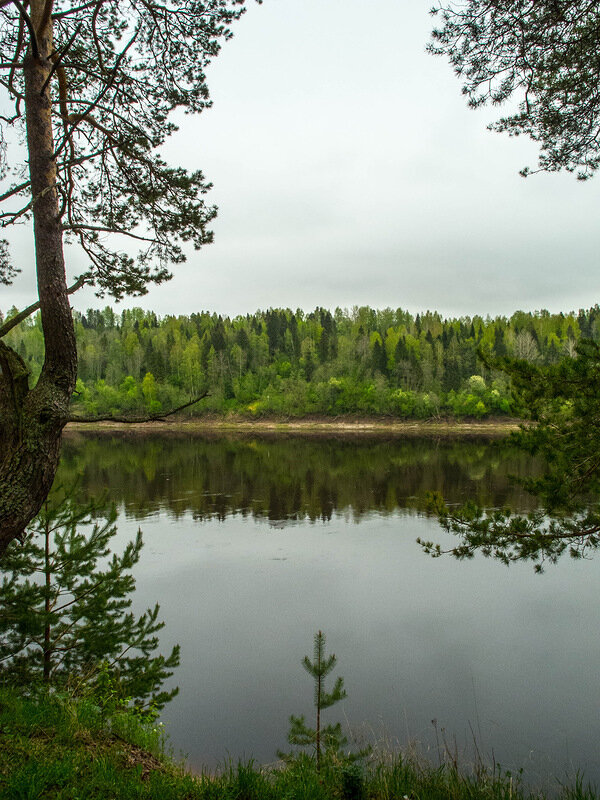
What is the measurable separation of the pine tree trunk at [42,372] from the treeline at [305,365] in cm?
7493

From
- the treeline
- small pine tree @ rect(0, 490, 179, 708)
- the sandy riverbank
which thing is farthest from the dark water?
the treeline

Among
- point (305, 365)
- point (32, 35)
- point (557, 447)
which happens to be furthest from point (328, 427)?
point (32, 35)

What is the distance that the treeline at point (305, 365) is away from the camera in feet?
277

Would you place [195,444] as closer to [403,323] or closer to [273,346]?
[273,346]

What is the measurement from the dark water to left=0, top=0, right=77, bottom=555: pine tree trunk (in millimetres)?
Answer: 4463

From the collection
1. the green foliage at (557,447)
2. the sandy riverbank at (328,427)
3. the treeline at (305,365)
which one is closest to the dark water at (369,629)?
the green foliage at (557,447)

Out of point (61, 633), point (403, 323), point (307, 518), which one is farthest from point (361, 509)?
point (403, 323)

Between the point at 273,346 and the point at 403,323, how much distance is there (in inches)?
1369

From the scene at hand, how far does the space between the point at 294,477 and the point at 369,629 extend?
24014mm

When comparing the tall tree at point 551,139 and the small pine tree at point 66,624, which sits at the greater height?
the tall tree at point 551,139

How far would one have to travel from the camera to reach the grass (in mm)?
3936

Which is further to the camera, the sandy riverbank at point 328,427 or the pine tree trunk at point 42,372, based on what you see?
the sandy riverbank at point 328,427

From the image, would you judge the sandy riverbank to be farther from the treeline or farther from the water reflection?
the water reflection

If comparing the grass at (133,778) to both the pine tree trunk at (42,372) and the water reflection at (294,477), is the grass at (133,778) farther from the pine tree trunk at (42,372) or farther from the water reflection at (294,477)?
the water reflection at (294,477)
